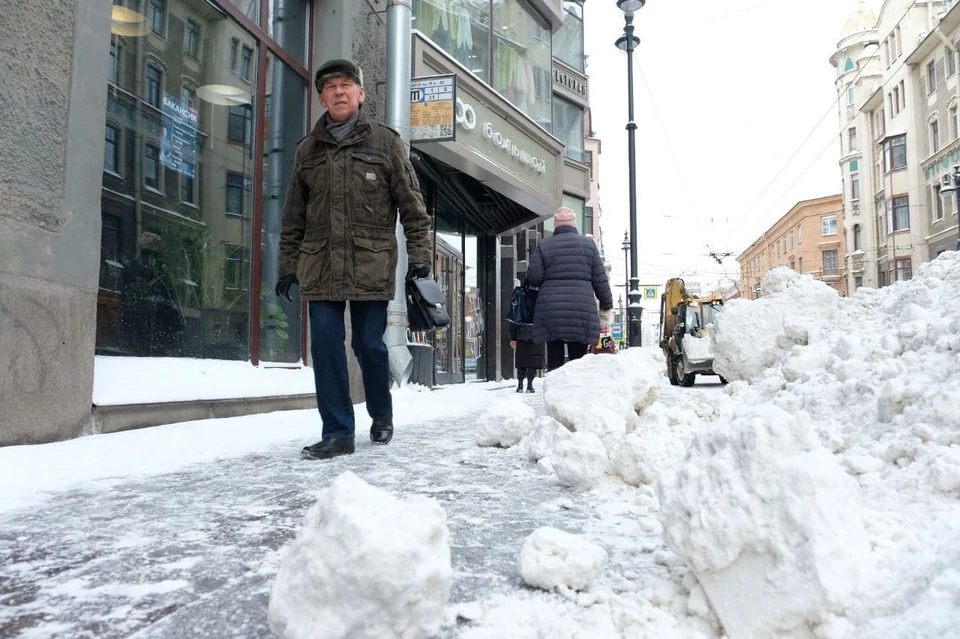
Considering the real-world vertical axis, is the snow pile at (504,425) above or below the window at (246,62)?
below

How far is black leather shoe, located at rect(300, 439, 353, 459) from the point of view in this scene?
3701 mm

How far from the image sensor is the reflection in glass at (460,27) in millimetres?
9374

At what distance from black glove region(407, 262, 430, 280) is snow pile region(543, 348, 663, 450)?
Result: 949 mm

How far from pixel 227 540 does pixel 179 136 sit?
13.7 ft

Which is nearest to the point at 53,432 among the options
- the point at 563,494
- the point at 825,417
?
the point at 563,494

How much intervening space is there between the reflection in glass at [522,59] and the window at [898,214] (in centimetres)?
3626

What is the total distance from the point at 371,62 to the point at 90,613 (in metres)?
7.07

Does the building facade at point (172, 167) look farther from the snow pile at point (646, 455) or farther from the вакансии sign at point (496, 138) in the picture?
the snow pile at point (646, 455)

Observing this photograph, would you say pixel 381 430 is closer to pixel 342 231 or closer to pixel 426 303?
pixel 426 303

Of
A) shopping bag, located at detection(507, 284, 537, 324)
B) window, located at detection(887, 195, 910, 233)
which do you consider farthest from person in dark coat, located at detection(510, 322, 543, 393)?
window, located at detection(887, 195, 910, 233)

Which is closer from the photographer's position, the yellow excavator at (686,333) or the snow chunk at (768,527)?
the snow chunk at (768,527)

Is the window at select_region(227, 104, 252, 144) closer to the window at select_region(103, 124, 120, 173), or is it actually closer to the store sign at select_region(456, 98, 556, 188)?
the window at select_region(103, 124, 120, 173)

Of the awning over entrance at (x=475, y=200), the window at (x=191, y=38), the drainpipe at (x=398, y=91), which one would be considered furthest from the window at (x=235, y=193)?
the awning over entrance at (x=475, y=200)

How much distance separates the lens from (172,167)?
530 cm
